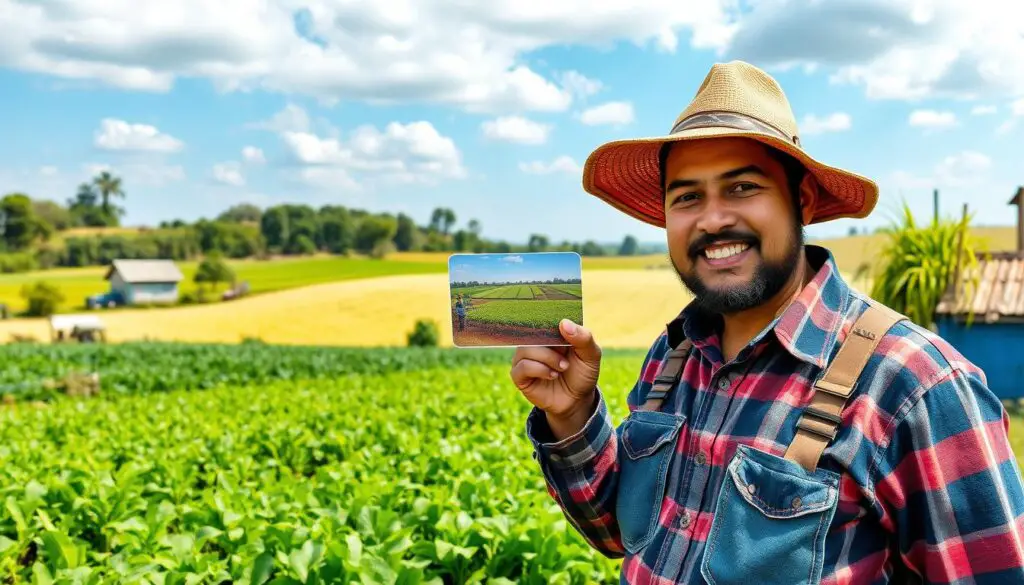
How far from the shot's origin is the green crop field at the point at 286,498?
10.2 feet

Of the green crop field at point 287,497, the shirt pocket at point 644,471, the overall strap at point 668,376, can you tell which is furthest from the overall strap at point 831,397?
the green crop field at point 287,497

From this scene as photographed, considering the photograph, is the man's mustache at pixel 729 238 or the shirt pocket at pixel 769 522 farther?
the man's mustache at pixel 729 238

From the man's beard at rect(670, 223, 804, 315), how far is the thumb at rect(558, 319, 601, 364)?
0.31 m

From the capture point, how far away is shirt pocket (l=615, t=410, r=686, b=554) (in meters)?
2.13

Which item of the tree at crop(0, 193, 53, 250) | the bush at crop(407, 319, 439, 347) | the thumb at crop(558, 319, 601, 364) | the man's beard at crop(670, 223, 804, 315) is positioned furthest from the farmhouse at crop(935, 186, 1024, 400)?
the tree at crop(0, 193, 53, 250)

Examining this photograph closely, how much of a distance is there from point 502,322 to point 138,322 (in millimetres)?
55732

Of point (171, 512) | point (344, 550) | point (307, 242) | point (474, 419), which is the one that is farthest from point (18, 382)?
point (307, 242)

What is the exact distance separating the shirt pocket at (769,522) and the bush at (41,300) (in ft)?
214

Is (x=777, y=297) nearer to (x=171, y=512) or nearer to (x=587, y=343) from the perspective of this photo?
(x=587, y=343)

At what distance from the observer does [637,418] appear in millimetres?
2281

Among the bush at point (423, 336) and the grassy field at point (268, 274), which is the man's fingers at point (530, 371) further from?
the grassy field at point (268, 274)

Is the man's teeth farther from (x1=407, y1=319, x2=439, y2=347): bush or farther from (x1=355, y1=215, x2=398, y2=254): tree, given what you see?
(x1=355, y1=215, x2=398, y2=254): tree

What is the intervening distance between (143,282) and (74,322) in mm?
28486

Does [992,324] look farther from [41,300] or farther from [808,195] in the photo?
[41,300]
